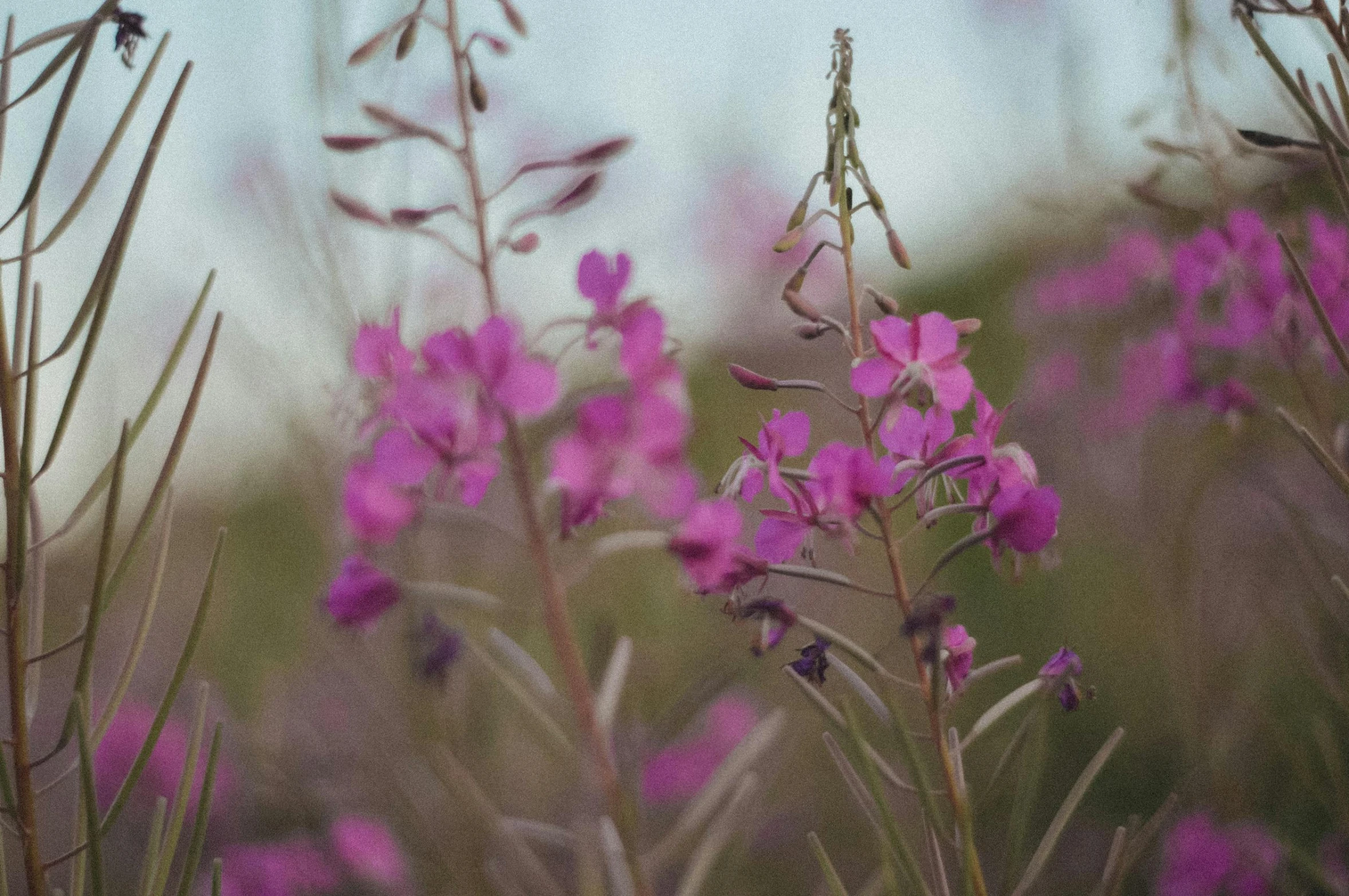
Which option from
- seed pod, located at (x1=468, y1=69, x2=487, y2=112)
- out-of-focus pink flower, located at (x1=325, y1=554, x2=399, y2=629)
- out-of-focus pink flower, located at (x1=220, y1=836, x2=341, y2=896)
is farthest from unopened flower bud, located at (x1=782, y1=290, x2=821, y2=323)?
out-of-focus pink flower, located at (x1=220, y1=836, x2=341, y2=896)

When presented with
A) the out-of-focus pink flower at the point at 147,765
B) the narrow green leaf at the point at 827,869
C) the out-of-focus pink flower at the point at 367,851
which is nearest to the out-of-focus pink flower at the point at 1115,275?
the narrow green leaf at the point at 827,869

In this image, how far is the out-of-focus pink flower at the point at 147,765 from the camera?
8.48ft

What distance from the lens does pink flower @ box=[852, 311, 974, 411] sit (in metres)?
0.83

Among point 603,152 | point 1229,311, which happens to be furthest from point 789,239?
point 1229,311

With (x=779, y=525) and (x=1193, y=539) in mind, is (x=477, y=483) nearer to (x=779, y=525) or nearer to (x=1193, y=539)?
(x=779, y=525)

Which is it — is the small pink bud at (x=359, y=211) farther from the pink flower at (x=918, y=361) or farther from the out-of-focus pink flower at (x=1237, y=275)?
the out-of-focus pink flower at (x=1237, y=275)

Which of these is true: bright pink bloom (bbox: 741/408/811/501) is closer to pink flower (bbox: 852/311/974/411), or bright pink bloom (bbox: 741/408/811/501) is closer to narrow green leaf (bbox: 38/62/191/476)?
pink flower (bbox: 852/311/974/411)

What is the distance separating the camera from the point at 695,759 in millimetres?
2322

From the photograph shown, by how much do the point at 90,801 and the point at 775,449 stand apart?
0.59 meters

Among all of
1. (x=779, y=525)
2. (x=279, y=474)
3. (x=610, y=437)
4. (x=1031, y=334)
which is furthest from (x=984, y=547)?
(x=279, y=474)

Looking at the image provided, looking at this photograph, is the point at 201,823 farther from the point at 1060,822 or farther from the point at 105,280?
the point at 1060,822

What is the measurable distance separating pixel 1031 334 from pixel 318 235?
8.68 ft

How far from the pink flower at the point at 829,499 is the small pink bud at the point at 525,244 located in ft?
0.95

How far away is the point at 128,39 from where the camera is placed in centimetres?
89
